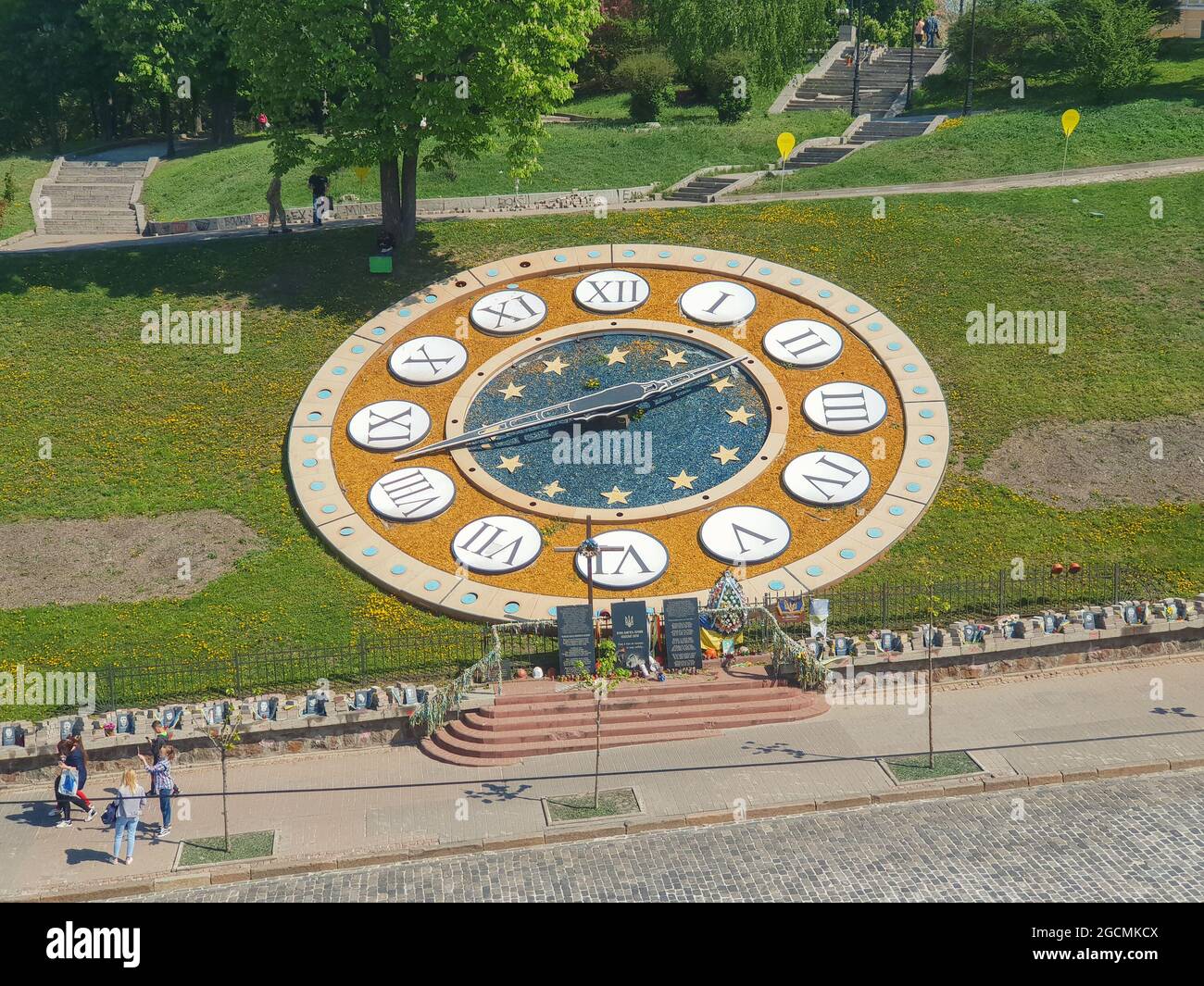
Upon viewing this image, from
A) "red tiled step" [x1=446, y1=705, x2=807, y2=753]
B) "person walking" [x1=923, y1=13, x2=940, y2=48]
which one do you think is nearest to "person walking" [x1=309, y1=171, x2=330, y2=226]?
"red tiled step" [x1=446, y1=705, x2=807, y2=753]

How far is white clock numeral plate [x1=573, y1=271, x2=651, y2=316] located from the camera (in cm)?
4703

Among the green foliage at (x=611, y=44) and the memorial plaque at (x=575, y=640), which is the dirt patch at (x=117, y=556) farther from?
the green foliage at (x=611, y=44)

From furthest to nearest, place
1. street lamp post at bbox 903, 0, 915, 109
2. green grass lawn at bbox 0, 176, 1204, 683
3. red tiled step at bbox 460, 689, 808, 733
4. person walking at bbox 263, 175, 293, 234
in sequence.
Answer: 1. street lamp post at bbox 903, 0, 915, 109
2. person walking at bbox 263, 175, 293, 234
3. green grass lawn at bbox 0, 176, 1204, 683
4. red tiled step at bbox 460, 689, 808, 733

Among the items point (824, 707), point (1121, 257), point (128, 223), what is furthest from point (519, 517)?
point (128, 223)

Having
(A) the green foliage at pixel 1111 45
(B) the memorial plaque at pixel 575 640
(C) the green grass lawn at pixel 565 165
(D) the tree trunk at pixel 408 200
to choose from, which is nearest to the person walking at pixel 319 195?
(C) the green grass lawn at pixel 565 165

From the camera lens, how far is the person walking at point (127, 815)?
29250mm

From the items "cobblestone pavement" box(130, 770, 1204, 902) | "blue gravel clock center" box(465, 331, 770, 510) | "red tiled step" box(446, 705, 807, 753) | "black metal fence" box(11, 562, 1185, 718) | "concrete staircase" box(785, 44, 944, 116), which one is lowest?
"cobblestone pavement" box(130, 770, 1204, 902)

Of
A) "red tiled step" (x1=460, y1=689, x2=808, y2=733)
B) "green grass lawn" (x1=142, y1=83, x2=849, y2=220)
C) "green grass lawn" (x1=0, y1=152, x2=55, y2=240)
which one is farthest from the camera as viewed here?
"green grass lawn" (x1=0, y1=152, x2=55, y2=240)

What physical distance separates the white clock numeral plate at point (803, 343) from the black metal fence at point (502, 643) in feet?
31.6

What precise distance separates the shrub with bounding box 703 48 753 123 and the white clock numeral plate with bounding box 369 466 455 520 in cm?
3454

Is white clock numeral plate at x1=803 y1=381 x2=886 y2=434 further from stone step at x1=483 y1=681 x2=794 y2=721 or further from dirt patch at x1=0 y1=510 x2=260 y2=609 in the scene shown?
dirt patch at x1=0 y1=510 x2=260 y2=609

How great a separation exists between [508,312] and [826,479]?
12.9 m

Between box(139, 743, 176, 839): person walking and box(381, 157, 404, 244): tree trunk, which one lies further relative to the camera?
box(381, 157, 404, 244): tree trunk

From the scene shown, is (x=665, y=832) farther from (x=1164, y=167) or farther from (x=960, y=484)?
(x=1164, y=167)
